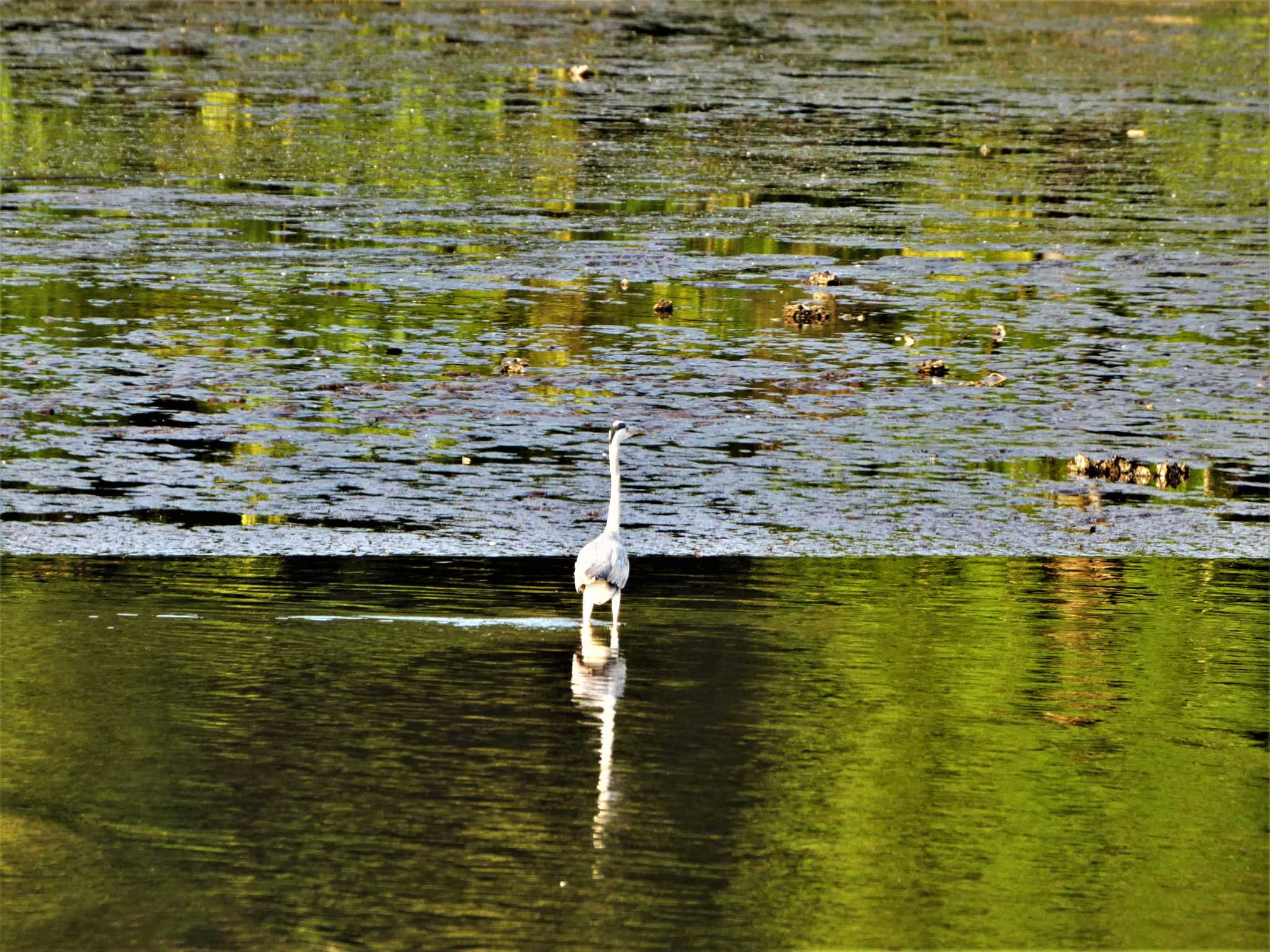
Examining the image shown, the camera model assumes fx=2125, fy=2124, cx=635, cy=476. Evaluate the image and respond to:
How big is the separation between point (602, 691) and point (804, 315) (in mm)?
8179

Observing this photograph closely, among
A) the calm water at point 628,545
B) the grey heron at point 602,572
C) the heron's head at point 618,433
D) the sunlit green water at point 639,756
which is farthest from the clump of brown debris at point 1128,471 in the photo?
the grey heron at point 602,572

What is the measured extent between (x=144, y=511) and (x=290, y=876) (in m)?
4.73

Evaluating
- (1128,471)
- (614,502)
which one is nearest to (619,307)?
(1128,471)

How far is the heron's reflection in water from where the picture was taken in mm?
7285

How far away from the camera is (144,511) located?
11.0 metres

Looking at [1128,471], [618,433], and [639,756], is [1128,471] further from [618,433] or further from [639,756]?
[639,756]

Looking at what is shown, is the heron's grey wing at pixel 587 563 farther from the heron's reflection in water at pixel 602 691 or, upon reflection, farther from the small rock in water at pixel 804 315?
the small rock in water at pixel 804 315

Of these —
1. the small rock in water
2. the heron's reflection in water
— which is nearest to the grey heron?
the heron's reflection in water

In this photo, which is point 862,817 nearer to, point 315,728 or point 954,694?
point 954,694

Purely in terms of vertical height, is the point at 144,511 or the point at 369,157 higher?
the point at 369,157

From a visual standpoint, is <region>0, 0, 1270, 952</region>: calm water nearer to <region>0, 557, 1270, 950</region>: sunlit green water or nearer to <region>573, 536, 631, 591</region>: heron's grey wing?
<region>0, 557, 1270, 950</region>: sunlit green water

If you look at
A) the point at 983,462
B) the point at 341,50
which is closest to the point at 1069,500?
the point at 983,462

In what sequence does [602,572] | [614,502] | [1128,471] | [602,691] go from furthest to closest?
[1128,471] < [614,502] < [602,572] < [602,691]

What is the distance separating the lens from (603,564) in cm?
923
